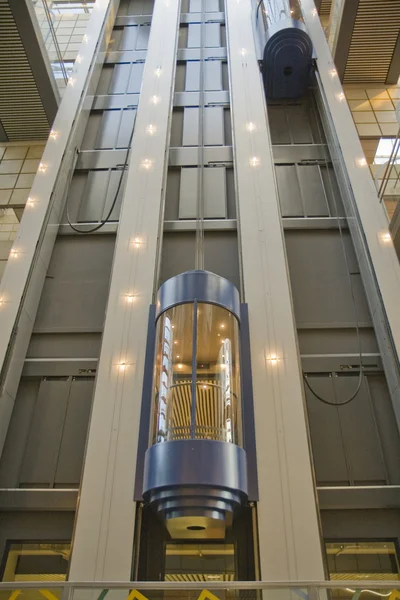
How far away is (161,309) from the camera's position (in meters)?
7.73

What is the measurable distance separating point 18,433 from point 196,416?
3903 mm

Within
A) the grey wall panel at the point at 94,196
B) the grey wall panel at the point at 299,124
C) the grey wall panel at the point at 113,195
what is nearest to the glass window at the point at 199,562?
the grey wall panel at the point at 113,195

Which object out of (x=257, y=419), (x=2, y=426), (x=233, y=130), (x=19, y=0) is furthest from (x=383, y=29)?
(x=2, y=426)

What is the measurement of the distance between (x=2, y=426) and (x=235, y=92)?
36.0ft

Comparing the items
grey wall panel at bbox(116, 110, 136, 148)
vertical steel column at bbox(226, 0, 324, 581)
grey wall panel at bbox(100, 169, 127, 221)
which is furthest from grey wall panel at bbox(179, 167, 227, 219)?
grey wall panel at bbox(116, 110, 136, 148)

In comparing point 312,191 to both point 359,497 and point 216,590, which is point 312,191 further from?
point 216,590

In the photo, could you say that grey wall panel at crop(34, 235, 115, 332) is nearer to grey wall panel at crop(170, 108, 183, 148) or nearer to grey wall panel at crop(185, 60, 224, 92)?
grey wall panel at crop(170, 108, 183, 148)

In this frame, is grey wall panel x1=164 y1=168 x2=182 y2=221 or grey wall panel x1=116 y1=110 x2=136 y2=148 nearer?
grey wall panel x1=164 y1=168 x2=182 y2=221

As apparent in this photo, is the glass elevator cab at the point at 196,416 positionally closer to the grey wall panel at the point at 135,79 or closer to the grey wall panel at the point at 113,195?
the grey wall panel at the point at 113,195

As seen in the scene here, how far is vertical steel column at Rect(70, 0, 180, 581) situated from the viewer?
661 cm

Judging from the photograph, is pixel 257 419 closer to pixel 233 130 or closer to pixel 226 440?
pixel 226 440

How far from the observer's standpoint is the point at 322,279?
10234 millimetres

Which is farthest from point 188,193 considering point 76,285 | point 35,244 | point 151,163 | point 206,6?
point 206,6

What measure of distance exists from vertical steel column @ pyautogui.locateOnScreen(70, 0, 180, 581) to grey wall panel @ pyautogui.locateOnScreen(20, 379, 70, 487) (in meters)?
1.06
